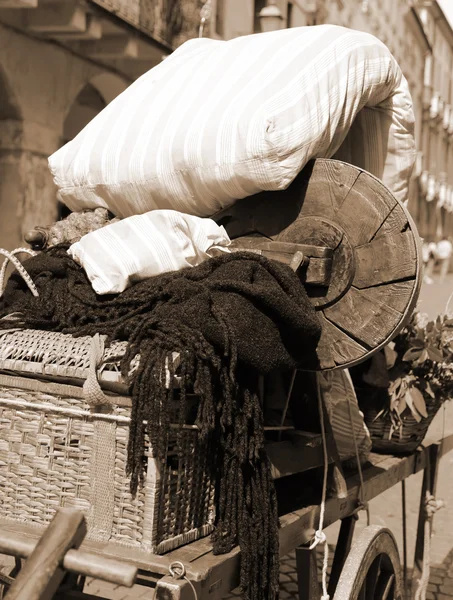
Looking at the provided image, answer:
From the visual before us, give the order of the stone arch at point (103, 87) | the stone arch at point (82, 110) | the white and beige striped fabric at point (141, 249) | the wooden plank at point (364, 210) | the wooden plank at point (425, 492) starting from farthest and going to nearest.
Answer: the stone arch at point (82, 110), the stone arch at point (103, 87), the wooden plank at point (425, 492), the wooden plank at point (364, 210), the white and beige striped fabric at point (141, 249)

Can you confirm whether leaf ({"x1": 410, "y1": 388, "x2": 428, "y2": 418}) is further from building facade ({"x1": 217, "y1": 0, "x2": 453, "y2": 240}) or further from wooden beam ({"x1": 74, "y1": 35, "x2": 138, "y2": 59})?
building facade ({"x1": 217, "y1": 0, "x2": 453, "y2": 240})

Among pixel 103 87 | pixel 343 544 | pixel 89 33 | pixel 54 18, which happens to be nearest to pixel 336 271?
pixel 343 544

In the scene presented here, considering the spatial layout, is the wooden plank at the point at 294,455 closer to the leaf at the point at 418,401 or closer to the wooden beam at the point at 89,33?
the leaf at the point at 418,401

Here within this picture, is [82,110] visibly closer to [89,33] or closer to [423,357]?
[89,33]

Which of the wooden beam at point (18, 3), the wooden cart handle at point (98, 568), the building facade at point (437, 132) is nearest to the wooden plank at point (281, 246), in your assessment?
the wooden cart handle at point (98, 568)

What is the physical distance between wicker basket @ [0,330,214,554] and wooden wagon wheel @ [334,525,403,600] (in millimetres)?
527

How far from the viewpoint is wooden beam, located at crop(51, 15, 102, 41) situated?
29.4 feet

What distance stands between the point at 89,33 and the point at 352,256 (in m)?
7.29

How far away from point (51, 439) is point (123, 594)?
2.23 m

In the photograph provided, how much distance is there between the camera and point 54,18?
860 centimetres

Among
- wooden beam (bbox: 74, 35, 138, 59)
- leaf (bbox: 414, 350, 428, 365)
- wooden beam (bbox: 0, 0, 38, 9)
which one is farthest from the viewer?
wooden beam (bbox: 74, 35, 138, 59)

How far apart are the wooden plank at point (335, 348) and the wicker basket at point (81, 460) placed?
54cm

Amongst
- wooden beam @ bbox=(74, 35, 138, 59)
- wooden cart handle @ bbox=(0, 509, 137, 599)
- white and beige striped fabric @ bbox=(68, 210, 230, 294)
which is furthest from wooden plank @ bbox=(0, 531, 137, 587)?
wooden beam @ bbox=(74, 35, 138, 59)

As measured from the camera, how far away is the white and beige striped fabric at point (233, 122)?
2.30m
